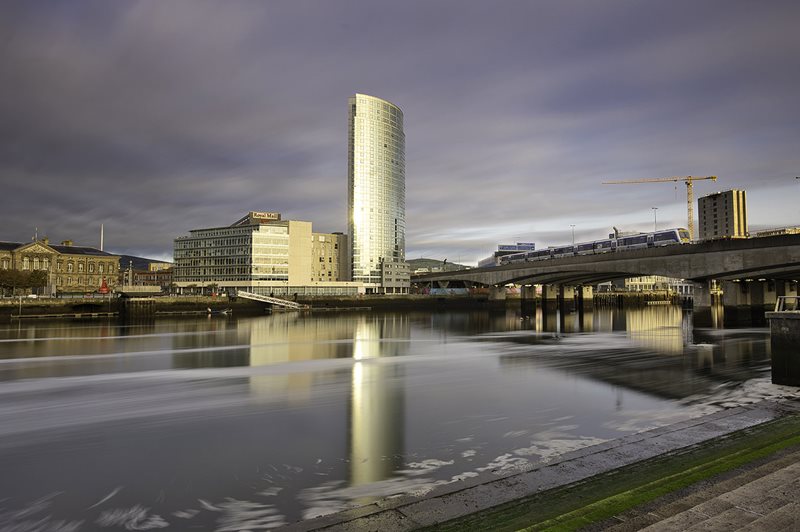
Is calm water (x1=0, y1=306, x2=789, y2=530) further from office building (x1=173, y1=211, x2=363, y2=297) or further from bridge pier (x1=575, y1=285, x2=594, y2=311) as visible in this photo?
office building (x1=173, y1=211, x2=363, y2=297)

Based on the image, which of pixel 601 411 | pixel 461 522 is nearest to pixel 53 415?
pixel 461 522

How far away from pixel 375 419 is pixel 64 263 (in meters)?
155

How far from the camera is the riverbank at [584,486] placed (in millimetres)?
7484

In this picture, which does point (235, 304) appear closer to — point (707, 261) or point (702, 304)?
point (702, 304)

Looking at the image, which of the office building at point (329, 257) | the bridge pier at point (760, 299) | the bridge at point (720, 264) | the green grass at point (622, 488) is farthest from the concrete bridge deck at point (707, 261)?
the office building at point (329, 257)

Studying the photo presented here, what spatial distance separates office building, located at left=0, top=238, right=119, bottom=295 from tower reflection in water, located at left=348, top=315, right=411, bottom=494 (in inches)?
4874

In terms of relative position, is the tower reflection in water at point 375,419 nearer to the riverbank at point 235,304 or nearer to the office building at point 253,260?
the riverbank at point 235,304

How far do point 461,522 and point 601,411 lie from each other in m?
11.7

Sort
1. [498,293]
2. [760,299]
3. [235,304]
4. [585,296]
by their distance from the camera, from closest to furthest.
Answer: [760,299]
[235,304]
[585,296]
[498,293]

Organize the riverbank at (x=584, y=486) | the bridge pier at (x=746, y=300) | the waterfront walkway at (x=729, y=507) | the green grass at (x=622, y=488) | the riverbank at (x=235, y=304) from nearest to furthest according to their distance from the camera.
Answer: the waterfront walkway at (x=729, y=507)
the green grass at (x=622, y=488)
the riverbank at (x=584, y=486)
the bridge pier at (x=746, y=300)
the riverbank at (x=235, y=304)

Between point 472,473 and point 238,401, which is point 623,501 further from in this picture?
point 238,401

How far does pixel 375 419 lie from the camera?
16.8 metres

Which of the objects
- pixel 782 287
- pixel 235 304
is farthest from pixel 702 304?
pixel 235 304

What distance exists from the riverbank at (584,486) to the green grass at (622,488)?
0.01 m
